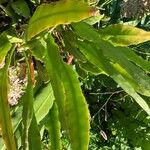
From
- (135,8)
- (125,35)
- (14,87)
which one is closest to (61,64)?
(125,35)

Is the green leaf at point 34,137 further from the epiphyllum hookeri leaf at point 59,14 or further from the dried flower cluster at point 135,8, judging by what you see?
the dried flower cluster at point 135,8

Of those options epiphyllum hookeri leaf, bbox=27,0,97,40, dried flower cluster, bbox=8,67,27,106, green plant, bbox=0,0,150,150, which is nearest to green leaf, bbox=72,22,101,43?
green plant, bbox=0,0,150,150

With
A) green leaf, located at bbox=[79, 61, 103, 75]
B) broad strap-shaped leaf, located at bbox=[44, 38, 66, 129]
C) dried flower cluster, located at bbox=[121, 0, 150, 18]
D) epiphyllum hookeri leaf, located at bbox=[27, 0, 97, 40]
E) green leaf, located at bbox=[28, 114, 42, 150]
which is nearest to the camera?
epiphyllum hookeri leaf, located at bbox=[27, 0, 97, 40]

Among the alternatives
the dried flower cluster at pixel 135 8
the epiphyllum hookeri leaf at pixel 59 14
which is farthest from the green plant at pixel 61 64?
the dried flower cluster at pixel 135 8

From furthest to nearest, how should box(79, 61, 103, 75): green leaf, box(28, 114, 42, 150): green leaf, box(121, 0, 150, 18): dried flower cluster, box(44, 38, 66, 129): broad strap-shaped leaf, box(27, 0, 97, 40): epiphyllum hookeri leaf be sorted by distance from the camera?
box(121, 0, 150, 18): dried flower cluster < box(79, 61, 103, 75): green leaf < box(28, 114, 42, 150): green leaf < box(44, 38, 66, 129): broad strap-shaped leaf < box(27, 0, 97, 40): epiphyllum hookeri leaf

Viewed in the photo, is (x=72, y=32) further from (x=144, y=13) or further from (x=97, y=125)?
(x=97, y=125)

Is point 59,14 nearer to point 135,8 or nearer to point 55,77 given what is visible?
point 55,77

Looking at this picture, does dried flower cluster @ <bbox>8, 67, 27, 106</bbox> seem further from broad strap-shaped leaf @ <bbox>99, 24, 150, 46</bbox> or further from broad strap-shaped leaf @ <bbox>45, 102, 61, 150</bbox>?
broad strap-shaped leaf @ <bbox>99, 24, 150, 46</bbox>
